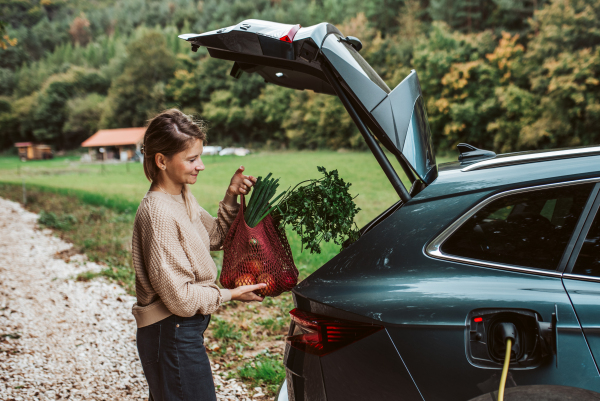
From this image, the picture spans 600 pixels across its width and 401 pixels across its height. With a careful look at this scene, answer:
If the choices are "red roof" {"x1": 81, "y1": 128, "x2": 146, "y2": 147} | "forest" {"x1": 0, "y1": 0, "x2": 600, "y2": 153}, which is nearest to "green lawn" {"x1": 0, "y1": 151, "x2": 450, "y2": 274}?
"forest" {"x1": 0, "y1": 0, "x2": 600, "y2": 153}

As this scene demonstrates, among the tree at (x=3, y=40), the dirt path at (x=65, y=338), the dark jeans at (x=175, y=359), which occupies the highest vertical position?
the tree at (x=3, y=40)

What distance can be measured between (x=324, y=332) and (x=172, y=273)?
1.99 ft

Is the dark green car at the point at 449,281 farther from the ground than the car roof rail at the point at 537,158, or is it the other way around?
the car roof rail at the point at 537,158

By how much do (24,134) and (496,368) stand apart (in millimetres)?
54250

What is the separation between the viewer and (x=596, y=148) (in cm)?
176

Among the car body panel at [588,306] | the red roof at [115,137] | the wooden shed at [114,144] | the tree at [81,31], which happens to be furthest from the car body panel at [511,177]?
the tree at [81,31]

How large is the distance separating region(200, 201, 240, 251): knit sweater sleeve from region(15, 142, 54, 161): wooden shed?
145 ft

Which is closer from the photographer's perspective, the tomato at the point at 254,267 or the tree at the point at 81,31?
the tomato at the point at 254,267

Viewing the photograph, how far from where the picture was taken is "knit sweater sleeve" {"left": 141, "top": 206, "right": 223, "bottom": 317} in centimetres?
Answer: 169

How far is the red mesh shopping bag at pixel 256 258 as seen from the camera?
197cm

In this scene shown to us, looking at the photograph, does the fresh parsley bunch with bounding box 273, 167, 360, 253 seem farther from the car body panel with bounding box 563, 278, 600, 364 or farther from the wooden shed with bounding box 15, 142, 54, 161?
the wooden shed with bounding box 15, 142, 54, 161

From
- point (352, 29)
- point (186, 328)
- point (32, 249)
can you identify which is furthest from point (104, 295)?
point (352, 29)

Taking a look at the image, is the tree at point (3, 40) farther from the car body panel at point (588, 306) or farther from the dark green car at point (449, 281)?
the car body panel at point (588, 306)

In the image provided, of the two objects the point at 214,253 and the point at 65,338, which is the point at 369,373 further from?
the point at 214,253
